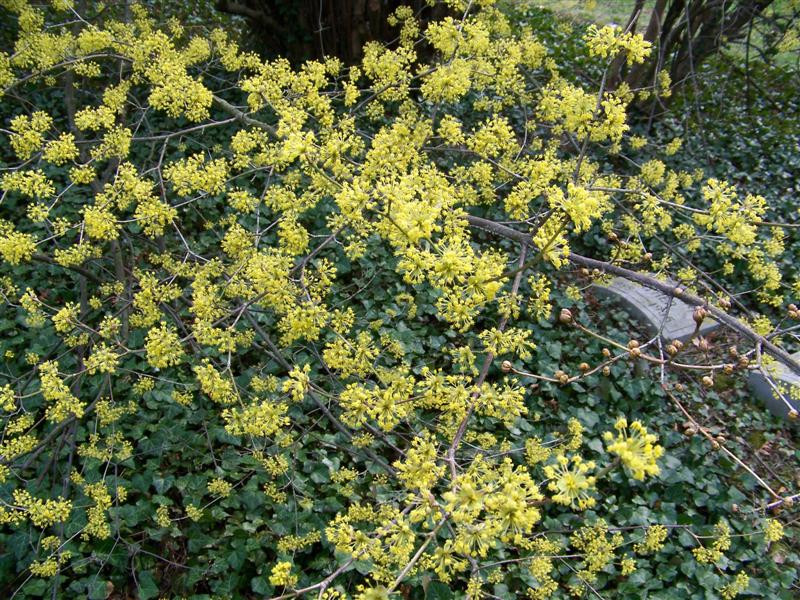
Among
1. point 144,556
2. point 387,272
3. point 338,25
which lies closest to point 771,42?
point 338,25

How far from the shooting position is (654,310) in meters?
5.01

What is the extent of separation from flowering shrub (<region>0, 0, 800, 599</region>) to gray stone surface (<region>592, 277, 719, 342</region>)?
28 centimetres

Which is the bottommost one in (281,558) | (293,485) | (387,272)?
(281,558)

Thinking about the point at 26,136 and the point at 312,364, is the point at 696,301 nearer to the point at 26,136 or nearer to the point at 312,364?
the point at 312,364

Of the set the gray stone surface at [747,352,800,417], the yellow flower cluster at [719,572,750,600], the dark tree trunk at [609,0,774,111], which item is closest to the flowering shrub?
the yellow flower cluster at [719,572,750,600]

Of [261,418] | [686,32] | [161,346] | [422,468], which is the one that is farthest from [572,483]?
[686,32]

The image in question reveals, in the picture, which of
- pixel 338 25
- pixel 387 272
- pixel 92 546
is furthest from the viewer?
pixel 338 25

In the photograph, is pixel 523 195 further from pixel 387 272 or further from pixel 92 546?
pixel 92 546

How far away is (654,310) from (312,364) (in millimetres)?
2999

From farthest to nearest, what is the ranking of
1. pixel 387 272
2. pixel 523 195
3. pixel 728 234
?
pixel 387 272 < pixel 523 195 < pixel 728 234

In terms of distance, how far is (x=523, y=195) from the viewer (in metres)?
2.97

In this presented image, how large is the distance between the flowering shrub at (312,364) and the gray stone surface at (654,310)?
0.92 feet

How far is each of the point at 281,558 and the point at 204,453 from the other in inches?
33.6

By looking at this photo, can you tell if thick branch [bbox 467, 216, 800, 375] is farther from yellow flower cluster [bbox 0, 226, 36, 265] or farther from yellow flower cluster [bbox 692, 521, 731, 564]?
yellow flower cluster [bbox 0, 226, 36, 265]
